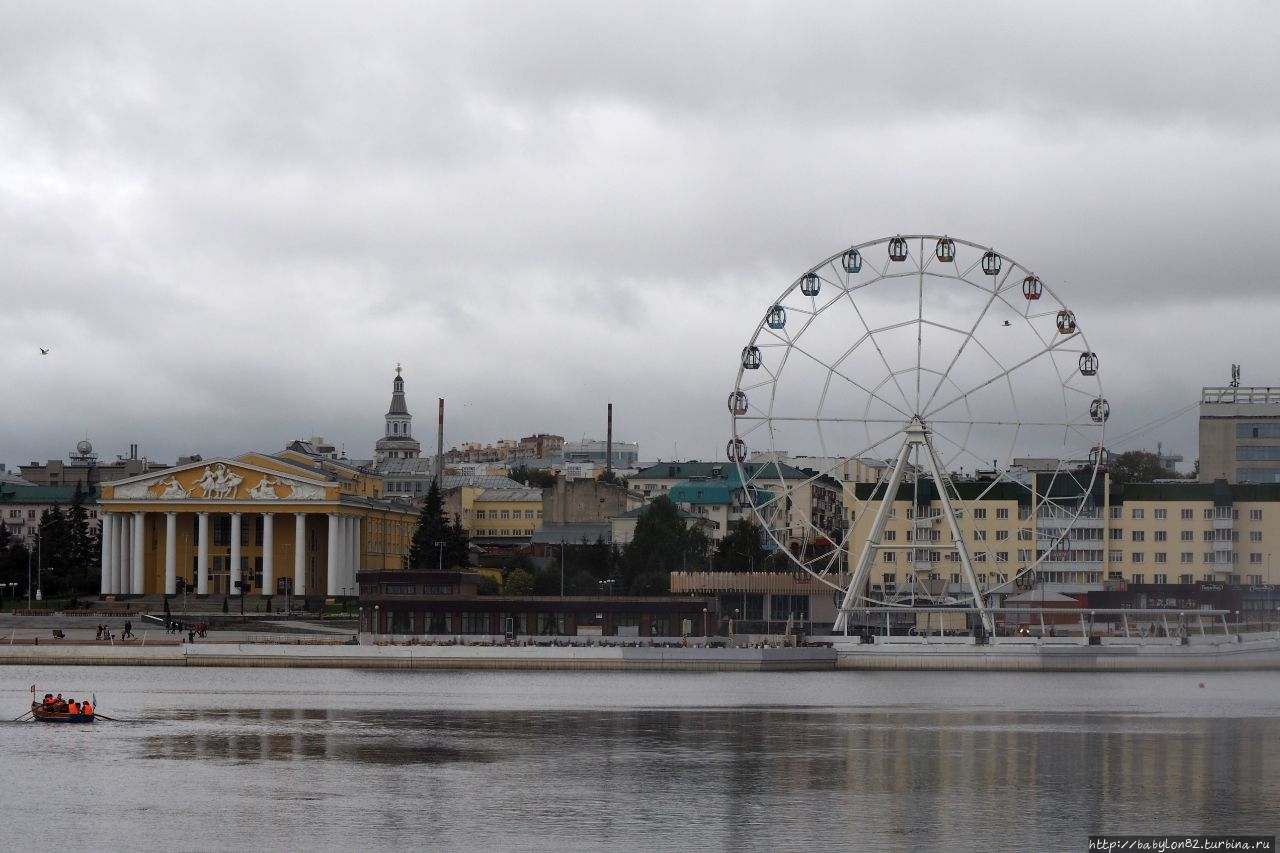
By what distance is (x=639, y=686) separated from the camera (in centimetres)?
9656

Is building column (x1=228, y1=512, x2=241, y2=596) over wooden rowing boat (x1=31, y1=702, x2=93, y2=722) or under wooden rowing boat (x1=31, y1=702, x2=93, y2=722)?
over

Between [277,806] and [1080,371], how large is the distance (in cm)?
5919

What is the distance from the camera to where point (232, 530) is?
562 feet

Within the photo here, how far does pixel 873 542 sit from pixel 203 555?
79870mm

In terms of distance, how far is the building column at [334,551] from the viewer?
561ft

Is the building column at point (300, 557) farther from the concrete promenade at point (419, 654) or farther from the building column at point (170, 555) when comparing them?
the concrete promenade at point (419, 654)

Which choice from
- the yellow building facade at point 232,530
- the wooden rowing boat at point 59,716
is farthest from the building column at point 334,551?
the wooden rowing boat at point 59,716

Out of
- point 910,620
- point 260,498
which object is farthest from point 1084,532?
point 260,498

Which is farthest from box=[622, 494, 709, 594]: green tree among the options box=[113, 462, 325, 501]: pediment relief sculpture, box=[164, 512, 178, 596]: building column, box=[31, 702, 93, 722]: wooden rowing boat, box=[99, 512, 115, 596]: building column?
box=[31, 702, 93, 722]: wooden rowing boat

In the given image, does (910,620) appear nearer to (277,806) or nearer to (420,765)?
(420,765)

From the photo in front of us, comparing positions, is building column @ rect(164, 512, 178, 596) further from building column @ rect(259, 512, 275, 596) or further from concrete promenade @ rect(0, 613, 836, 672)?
concrete promenade @ rect(0, 613, 836, 672)

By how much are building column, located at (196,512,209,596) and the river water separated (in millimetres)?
81184

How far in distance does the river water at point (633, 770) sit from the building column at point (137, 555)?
79586 millimetres

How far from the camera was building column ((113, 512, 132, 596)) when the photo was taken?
16875 centimetres
